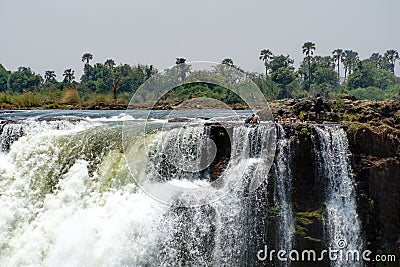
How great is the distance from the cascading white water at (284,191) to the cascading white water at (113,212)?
0.84 feet

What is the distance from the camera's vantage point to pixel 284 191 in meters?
9.74

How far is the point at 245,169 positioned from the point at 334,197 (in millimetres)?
1794

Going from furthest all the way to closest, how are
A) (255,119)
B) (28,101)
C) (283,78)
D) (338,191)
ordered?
(283,78), (28,101), (255,119), (338,191)

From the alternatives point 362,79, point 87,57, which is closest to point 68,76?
point 87,57

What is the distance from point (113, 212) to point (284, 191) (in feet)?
10.6

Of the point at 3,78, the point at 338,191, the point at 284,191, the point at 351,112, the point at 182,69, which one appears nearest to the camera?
the point at 182,69

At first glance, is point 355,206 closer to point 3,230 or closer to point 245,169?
point 245,169

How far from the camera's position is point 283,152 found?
32.9 feet

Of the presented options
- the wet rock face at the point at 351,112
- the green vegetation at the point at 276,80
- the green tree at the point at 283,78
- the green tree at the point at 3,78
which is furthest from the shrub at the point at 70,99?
the green tree at the point at 3,78

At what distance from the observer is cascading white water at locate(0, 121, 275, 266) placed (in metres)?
9.01

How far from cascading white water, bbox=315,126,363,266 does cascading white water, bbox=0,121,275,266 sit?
1168mm

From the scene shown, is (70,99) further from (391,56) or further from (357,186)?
(391,56)

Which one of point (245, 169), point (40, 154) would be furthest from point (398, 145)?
point (40, 154)

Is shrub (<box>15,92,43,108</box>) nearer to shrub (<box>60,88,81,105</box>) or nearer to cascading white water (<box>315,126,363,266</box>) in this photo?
shrub (<box>60,88,81,105</box>)
